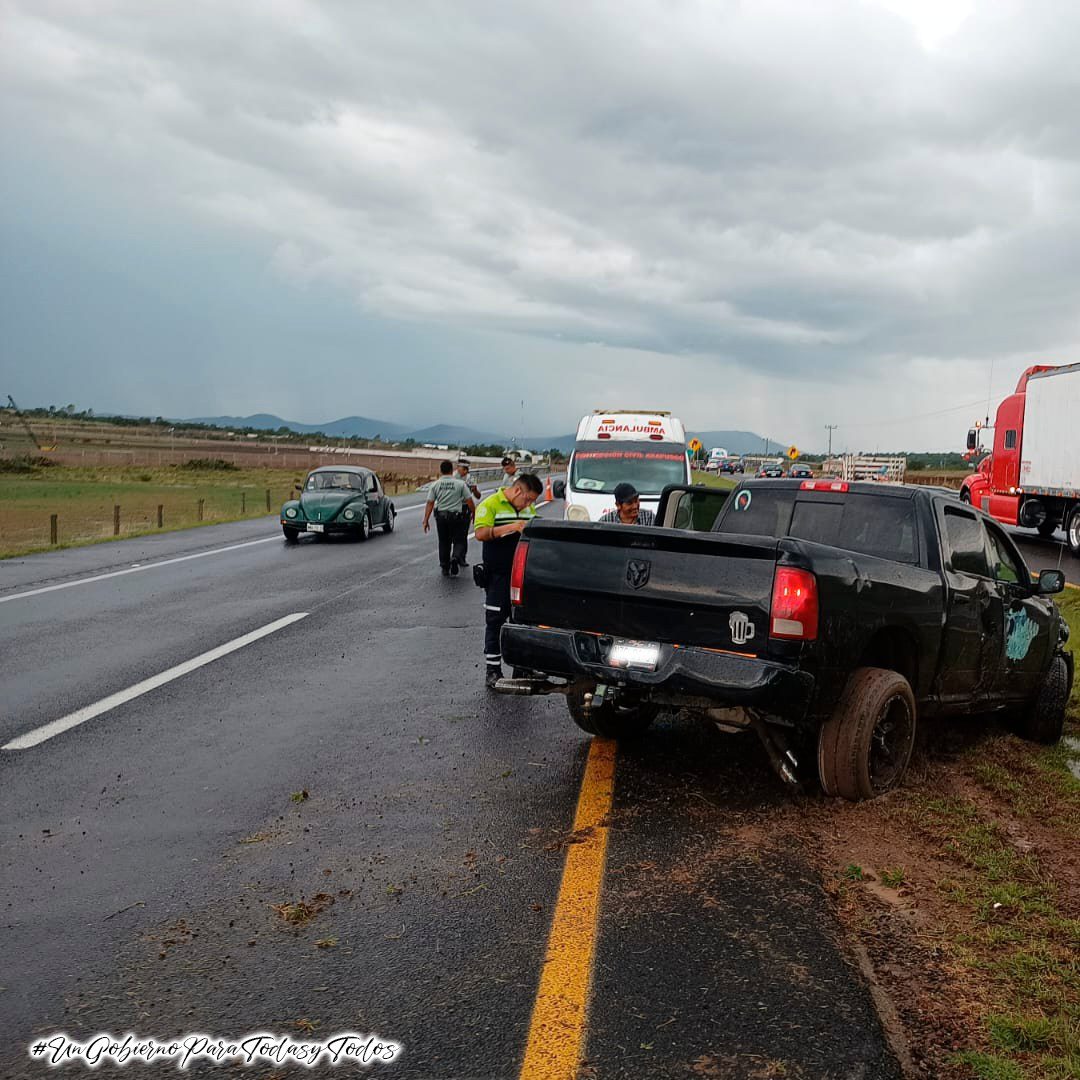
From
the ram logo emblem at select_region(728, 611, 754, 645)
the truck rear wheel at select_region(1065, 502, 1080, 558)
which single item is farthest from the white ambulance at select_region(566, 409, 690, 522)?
the ram logo emblem at select_region(728, 611, 754, 645)

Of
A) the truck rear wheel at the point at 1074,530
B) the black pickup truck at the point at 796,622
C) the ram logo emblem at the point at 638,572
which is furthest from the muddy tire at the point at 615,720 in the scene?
the truck rear wheel at the point at 1074,530

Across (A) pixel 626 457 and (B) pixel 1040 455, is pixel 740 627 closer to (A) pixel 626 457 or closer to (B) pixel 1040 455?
(A) pixel 626 457

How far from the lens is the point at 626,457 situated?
1783 centimetres

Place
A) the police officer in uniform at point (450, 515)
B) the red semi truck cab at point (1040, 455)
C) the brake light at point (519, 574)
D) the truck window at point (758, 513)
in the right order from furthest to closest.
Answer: the red semi truck cab at point (1040, 455) < the police officer in uniform at point (450, 515) < the truck window at point (758, 513) < the brake light at point (519, 574)

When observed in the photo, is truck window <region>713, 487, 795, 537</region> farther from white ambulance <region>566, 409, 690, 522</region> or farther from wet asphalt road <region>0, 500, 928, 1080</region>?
white ambulance <region>566, 409, 690, 522</region>

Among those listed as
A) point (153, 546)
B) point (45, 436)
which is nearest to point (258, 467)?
point (45, 436)

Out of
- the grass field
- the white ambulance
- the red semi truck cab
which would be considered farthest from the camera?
the grass field

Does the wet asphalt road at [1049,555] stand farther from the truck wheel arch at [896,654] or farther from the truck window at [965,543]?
the truck wheel arch at [896,654]

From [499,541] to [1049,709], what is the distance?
4225mm

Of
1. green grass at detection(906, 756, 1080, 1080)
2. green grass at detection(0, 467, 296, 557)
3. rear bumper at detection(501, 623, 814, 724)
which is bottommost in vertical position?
green grass at detection(0, 467, 296, 557)

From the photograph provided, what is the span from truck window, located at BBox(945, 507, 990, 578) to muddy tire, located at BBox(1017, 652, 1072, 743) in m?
1.06

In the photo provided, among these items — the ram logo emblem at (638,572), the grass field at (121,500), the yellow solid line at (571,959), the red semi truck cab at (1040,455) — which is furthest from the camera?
the grass field at (121,500)

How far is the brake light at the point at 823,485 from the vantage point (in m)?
6.40

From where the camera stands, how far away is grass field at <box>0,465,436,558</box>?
27.0 m
